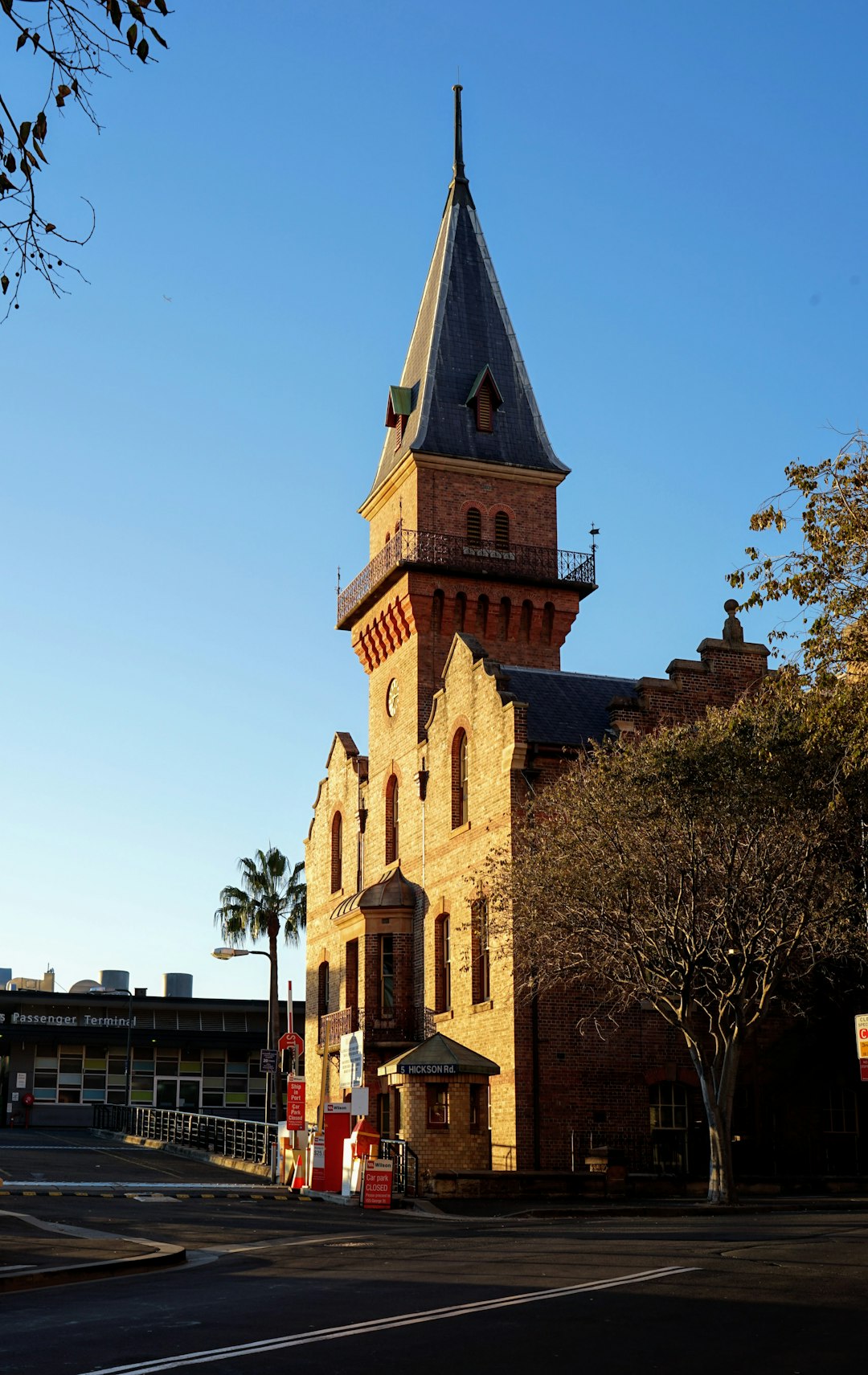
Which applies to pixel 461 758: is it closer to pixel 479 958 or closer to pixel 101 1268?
pixel 479 958

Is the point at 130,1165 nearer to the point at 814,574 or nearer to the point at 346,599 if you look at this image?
the point at 346,599

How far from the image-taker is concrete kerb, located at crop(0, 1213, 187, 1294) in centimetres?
1449

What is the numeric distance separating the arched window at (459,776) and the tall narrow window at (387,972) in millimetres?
4294

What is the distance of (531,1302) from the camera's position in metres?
12.2

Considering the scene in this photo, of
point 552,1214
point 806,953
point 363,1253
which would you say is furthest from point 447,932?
point 363,1253

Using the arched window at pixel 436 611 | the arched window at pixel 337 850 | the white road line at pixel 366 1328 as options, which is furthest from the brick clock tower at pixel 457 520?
the white road line at pixel 366 1328

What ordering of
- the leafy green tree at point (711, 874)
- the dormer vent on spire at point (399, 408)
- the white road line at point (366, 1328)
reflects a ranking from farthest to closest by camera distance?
1. the dormer vent on spire at point (399, 408)
2. the leafy green tree at point (711, 874)
3. the white road line at point (366, 1328)

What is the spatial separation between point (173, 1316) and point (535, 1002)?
20281 mm

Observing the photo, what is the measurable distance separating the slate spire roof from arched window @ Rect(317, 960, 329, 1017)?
48.0 feet

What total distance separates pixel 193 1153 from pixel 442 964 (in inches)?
403

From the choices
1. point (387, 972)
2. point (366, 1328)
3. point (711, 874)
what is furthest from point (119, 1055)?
point (366, 1328)

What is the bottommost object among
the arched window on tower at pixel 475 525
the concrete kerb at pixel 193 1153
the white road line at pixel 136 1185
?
the concrete kerb at pixel 193 1153

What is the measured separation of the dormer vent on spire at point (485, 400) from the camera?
1713 inches

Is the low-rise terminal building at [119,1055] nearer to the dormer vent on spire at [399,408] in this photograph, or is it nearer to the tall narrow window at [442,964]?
the tall narrow window at [442,964]
